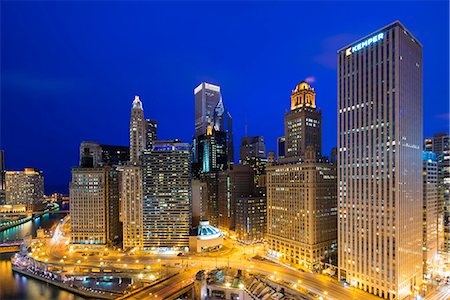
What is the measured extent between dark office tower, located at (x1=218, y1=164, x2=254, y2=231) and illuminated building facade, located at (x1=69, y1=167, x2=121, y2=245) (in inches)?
2099

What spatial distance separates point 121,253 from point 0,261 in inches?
1891

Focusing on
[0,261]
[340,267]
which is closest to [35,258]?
[0,261]

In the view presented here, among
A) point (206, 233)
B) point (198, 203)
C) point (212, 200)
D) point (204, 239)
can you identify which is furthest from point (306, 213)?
point (212, 200)

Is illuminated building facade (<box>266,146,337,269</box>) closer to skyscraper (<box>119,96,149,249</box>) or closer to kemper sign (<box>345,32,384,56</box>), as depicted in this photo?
kemper sign (<box>345,32,384,56</box>)

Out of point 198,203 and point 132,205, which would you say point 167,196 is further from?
point 198,203

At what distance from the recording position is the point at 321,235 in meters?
99.9

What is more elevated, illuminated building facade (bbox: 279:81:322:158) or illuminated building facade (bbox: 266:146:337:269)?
illuminated building facade (bbox: 279:81:322:158)

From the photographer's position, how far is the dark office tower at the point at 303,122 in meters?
129

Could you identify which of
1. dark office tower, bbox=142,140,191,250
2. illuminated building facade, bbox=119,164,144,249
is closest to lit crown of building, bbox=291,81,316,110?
dark office tower, bbox=142,140,191,250

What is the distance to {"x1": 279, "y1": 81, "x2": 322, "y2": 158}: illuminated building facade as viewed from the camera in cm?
12900

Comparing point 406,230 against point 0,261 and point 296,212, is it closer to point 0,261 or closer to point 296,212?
point 296,212

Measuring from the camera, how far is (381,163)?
75688 mm

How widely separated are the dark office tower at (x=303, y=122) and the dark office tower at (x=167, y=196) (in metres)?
47.0

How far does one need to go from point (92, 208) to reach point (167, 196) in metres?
37.2
